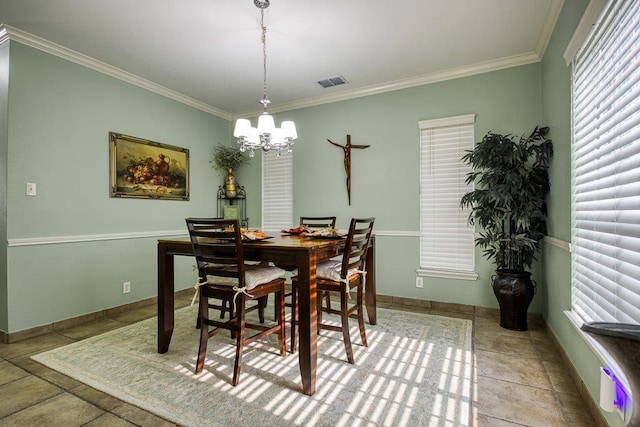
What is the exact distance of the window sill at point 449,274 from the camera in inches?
134

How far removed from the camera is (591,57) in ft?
5.86

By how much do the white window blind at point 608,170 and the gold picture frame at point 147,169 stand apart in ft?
13.3

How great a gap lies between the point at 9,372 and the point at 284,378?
6.28ft

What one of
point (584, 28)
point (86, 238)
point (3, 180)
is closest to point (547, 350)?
point (584, 28)

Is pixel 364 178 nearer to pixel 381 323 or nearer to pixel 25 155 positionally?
pixel 381 323

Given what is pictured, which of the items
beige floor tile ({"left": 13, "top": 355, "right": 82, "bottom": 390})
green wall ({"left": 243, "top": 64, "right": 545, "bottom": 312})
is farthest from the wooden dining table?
green wall ({"left": 243, "top": 64, "right": 545, "bottom": 312})

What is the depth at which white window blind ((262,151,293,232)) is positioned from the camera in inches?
180

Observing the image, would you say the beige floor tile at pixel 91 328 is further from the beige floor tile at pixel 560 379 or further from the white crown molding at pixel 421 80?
the beige floor tile at pixel 560 379

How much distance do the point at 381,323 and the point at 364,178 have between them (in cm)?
177

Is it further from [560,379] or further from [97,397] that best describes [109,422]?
[560,379]

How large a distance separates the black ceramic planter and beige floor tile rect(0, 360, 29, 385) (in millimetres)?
3773

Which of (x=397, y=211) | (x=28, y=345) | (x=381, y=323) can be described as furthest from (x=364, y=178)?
(x=28, y=345)

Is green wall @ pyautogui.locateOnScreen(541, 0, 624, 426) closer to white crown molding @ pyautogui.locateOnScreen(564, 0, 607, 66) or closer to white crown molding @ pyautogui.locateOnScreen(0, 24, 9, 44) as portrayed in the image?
white crown molding @ pyautogui.locateOnScreen(564, 0, 607, 66)

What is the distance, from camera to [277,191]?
15.3 feet
